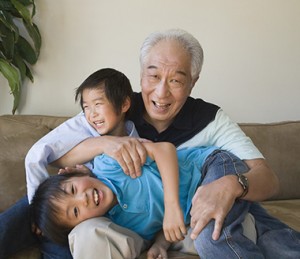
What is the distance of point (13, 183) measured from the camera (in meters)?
1.81

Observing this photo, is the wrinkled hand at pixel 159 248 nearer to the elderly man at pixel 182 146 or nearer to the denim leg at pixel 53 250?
the elderly man at pixel 182 146

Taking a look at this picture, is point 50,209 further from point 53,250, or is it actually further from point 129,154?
point 129,154

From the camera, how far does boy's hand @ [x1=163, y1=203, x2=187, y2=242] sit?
1239 millimetres

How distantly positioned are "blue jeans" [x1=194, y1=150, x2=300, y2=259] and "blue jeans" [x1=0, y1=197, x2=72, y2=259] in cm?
49

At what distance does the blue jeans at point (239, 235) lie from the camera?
3.79 ft

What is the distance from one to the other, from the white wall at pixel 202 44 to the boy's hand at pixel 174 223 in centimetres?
139

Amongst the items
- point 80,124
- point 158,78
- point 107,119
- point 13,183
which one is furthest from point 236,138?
point 13,183

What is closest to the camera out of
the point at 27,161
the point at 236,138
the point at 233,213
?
the point at 233,213

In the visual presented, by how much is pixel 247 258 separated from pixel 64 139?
30.5 inches

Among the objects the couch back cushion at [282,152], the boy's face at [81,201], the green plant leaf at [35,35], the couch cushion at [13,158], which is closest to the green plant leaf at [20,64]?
the green plant leaf at [35,35]

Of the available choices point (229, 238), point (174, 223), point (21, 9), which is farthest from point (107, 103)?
point (21, 9)

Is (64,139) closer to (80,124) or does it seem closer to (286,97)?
(80,124)

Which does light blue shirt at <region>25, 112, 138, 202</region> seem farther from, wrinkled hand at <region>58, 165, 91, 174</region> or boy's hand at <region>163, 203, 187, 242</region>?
boy's hand at <region>163, 203, 187, 242</region>

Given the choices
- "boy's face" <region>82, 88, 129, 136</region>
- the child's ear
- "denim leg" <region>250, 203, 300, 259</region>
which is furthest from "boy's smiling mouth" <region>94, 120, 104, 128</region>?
"denim leg" <region>250, 203, 300, 259</region>
